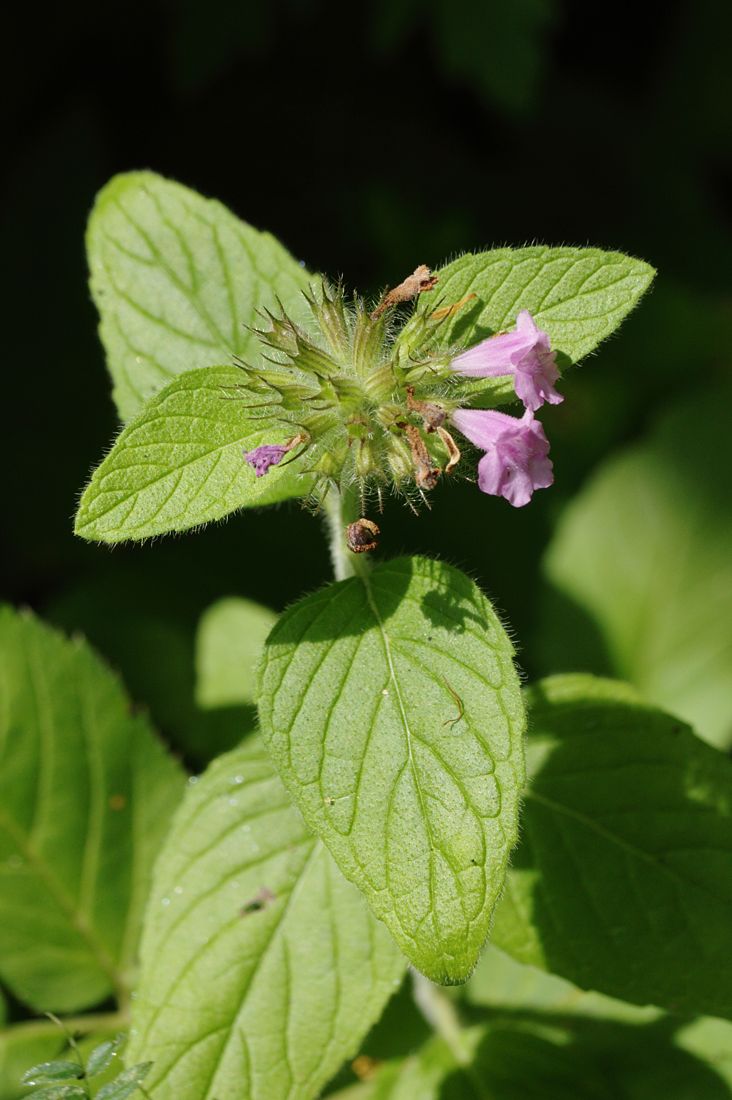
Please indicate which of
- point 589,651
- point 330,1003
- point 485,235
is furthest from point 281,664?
point 485,235

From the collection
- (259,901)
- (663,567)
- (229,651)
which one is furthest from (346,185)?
(259,901)

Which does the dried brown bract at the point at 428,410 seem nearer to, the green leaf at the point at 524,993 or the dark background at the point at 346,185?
the green leaf at the point at 524,993

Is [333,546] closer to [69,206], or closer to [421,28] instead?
[69,206]

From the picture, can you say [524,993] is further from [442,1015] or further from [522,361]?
[522,361]

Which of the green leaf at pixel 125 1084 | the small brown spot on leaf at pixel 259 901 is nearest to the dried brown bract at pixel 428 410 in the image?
the small brown spot on leaf at pixel 259 901

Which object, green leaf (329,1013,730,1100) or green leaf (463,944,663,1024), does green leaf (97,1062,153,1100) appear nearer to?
green leaf (329,1013,730,1100)

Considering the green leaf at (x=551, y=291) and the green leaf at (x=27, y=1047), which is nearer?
the green leaf at (x=551, y=291)
